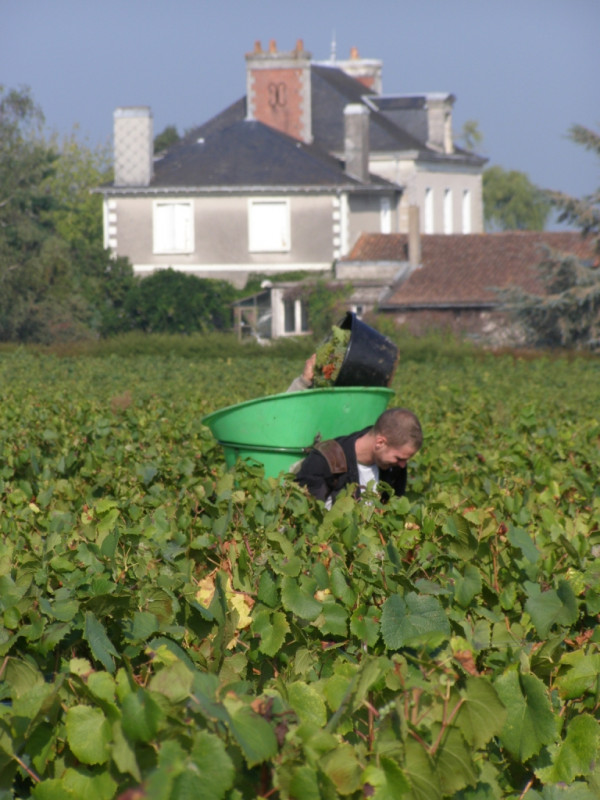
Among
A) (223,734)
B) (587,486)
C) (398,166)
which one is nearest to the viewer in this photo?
(223,734)

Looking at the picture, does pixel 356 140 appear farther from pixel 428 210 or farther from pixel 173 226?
pixel 173 226

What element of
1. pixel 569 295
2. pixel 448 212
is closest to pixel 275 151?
pixel 448 212

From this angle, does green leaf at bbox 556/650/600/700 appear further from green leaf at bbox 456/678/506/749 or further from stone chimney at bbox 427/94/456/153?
stone chimney at bbox 427/94/456/153

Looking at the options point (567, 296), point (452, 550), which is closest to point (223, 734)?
point (452, 550)

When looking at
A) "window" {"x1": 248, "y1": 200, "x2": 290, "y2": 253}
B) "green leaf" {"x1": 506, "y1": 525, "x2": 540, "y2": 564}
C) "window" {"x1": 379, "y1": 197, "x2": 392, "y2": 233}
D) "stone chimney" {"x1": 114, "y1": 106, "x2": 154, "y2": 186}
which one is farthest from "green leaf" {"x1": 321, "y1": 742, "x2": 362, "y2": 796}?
"window" {"x1": 379, "y1": 197, "x2": 392, "y2": 233}

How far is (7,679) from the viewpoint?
2.47 meters

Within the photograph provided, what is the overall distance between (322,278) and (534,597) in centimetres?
3990

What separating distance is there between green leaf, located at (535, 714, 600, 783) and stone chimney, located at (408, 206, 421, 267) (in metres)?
39.3

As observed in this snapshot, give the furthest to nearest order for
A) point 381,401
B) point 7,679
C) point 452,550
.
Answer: point 381,401
point 452,550
point 7,679

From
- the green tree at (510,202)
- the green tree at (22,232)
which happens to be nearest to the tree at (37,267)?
the green tree at (22,232)

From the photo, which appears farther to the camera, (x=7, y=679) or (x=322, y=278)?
(x=322, y=278)

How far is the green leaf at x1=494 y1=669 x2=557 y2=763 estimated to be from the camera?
2359mm

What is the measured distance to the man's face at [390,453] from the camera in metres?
5.55

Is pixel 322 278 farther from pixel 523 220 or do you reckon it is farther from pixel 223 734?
pixel 523 220
